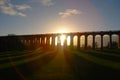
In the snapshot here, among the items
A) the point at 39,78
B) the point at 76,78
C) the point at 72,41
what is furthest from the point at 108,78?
the point at 72,41

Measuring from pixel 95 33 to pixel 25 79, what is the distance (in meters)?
93.5

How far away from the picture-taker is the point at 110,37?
334 ft

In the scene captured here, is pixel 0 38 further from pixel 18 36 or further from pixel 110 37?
pixel 110 37

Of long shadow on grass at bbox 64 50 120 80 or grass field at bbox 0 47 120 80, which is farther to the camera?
grass field at bbox 0 47 120 80

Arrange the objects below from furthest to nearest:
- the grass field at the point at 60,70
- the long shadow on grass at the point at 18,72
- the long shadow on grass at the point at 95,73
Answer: the long shadow on grass at the point at 18,72 → the grass field at the point at 60,70 → the long shadow on grass at the point at 95,73

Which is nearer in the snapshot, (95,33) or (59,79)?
(59,79)

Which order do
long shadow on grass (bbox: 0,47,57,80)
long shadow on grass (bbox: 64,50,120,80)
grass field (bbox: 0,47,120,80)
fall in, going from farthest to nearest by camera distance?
long shadow on grass (bbox: 0,47,57,80), grass field (bbox: 0,47,120,80), long shadow on grass (bbox: 64,50,120,80)

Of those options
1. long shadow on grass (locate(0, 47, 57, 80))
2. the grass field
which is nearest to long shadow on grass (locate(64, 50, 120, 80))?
the grass field

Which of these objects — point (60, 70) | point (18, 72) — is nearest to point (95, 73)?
point (60, 70)

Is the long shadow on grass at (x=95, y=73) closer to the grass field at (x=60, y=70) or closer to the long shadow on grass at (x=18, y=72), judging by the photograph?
the grass field at (x=60, y=70)

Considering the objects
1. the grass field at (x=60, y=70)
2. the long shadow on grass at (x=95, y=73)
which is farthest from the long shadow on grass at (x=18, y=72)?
the long shadow on grass at (x=95, y=73)

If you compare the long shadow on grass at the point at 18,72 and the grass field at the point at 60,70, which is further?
the long shadow on grass at the point at 18,72

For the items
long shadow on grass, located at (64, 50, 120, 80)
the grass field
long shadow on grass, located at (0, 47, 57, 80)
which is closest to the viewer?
long shadow on grass, located at (64, 50, 120, 80)

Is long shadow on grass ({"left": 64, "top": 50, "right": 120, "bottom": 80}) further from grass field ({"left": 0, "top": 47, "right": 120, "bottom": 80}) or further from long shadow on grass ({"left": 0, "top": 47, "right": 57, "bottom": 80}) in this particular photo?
long shadow on grass ({"left": 0, "top": 47, "right": 57, "bottom": 80})
